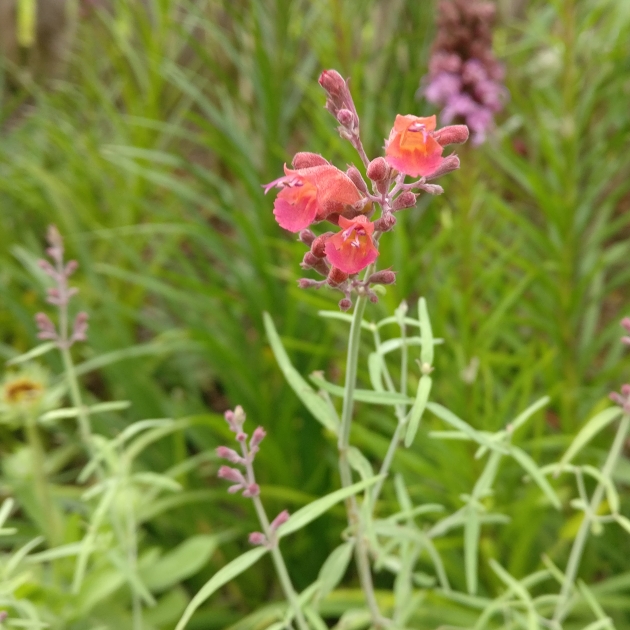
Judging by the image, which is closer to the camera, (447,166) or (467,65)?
(447,166)

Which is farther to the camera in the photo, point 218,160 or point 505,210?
point 218,160

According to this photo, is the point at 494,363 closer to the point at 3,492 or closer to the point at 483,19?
the point at 483,19

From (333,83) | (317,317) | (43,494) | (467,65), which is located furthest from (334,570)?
(467,65)

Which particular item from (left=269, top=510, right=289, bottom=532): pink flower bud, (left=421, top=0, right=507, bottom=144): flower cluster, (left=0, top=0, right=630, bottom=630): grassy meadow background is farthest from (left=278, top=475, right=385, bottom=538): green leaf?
(left=421, top=0, right=507, bottom=144): flower cluster

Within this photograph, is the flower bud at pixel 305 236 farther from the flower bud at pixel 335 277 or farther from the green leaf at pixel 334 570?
the green leaf at pixel 334 570

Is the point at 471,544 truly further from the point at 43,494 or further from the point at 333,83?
the point at 43,494

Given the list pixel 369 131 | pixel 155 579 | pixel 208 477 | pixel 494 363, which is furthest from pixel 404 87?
pixel 155 579
